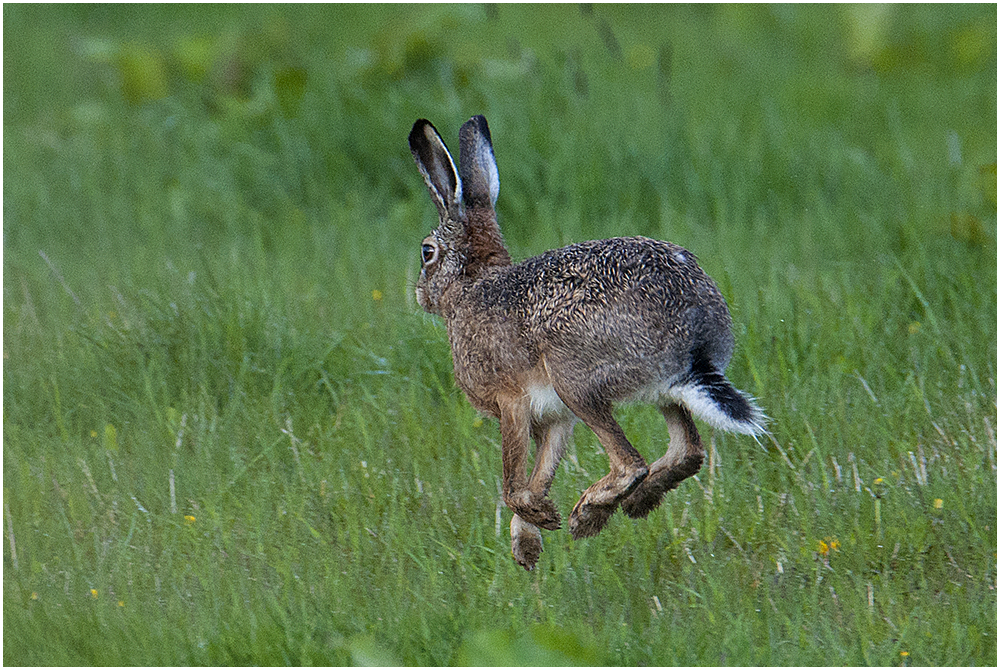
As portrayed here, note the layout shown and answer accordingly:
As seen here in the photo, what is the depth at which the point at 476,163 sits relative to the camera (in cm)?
410

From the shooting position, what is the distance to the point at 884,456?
4.37 metres

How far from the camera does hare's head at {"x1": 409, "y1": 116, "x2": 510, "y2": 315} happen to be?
158 inches

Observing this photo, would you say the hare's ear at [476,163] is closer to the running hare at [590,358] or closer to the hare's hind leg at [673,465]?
the running hare at [590,358]

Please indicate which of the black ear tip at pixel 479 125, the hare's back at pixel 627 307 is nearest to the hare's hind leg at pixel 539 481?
the hare's back at pixel 627 307

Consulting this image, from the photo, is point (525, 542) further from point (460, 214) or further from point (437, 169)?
point (437, 169)

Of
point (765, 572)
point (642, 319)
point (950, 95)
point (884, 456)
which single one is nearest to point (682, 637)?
point (765, 572)

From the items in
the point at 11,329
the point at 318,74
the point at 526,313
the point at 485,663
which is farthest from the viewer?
the point at 318,74

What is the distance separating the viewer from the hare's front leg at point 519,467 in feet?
11.9

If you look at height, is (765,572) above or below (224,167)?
below

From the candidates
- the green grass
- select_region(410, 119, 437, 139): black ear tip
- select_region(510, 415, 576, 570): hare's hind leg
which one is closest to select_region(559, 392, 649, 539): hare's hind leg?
select_region(510, 415, 576, 570): hare's hind leg

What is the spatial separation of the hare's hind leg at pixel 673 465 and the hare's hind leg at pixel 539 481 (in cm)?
25

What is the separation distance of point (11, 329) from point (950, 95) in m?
5.92

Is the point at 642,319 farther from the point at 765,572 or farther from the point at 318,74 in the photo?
the point at 318,74

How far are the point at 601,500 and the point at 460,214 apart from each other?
3.57 feet
